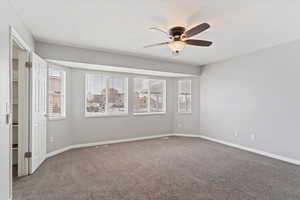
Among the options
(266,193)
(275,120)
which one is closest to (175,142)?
(275,120)

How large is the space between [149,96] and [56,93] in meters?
3.02

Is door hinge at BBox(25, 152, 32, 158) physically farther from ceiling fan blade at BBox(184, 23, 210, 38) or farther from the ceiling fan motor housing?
ceiling fan blade at BBox(184, 23, 210, 38)

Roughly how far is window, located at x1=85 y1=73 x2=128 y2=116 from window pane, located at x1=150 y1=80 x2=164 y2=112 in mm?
1086

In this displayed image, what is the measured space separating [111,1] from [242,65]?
400cm

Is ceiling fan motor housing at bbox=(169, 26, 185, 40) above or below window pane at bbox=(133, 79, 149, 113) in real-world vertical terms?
above

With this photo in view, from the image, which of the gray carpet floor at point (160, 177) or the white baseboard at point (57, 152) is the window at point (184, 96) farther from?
the white baseboard at point (57, 152)

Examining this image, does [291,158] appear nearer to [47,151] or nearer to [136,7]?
[136,7]

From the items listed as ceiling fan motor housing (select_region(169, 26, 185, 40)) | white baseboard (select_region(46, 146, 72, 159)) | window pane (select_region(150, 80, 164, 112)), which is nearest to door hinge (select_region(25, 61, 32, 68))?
white baseboard (select_region(46, 146, 72, 159))

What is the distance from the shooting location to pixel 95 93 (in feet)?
16.8

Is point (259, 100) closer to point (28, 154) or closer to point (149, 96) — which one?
point (149, 96)

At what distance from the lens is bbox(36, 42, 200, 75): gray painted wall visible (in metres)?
3.74

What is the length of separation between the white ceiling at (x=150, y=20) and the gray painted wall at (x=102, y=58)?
0.71 ft

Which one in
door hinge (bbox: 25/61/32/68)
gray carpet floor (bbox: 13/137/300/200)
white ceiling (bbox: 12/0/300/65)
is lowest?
gray carpet floor (bbox: 13/137/300/200)

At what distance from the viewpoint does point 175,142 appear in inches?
213
